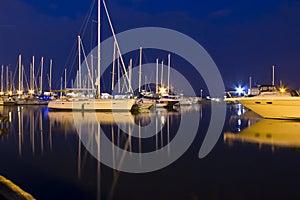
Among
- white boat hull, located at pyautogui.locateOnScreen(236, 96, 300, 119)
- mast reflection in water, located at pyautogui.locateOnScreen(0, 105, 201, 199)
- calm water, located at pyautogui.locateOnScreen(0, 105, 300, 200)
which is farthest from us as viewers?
white boat hull, located at pyautogui.locateOnScreen(236, 96, 300, 119)

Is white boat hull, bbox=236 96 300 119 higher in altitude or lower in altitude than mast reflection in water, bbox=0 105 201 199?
higher

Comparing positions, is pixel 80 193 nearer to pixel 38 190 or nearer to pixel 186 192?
pixel 38 190

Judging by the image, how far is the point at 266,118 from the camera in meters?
30.0

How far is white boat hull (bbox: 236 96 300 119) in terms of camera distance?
2556cm

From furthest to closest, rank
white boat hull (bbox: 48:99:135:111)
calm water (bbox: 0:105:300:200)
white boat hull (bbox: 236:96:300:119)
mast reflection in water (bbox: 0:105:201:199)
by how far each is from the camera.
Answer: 1. white boat hull (bbox: 48:99:135:111)
2. white boat hull (bbox: 236:96:300:119)
3. mast reflection in water (bbox: 0:105:201:199)
4. calm water (bbox: 0:105:300:200)

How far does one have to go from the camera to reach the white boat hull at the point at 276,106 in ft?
83.9

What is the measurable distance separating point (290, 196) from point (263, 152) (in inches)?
225

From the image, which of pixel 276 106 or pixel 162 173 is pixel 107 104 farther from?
pixel 162 173

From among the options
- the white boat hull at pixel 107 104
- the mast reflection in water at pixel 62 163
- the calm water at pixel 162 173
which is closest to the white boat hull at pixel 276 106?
the calm water at pixel 162 173

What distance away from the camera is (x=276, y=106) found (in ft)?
88.0

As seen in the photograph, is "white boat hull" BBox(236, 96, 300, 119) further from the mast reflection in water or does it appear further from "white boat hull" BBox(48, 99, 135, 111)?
"white boat hull" BBox(48, 99, 135, 111)

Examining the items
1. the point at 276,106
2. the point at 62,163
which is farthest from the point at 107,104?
the point at 62,163

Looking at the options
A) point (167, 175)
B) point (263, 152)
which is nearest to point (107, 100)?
point (263, 152)

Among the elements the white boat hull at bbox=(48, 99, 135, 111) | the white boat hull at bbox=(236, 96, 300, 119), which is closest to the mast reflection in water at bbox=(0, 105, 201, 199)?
the white boat hull at bbox=(236, 96, 300, 119)
